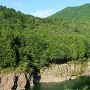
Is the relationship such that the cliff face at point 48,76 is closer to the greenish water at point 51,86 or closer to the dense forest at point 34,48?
the dense forest at point 34,48

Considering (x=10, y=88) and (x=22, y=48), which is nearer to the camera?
(x=10, y=88)

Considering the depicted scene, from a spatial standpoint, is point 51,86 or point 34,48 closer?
point 51,86

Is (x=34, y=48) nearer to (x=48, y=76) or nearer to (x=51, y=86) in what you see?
(x=48, y=76)

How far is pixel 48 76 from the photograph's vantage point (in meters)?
78.7

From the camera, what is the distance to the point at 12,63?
7150 cm

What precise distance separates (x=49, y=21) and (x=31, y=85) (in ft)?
165

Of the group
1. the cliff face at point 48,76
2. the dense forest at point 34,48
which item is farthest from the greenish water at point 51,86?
the dense forest at point 34,48

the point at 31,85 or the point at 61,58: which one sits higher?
the point at 61,58

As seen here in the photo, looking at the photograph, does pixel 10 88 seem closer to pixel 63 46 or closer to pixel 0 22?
pixel 63 46

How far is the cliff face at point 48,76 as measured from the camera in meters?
68.5

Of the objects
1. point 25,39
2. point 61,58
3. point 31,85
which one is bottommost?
point 31,85

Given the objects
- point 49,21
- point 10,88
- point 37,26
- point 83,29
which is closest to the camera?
point 10,88

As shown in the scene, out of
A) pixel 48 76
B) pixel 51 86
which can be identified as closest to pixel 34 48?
pixel 48 76

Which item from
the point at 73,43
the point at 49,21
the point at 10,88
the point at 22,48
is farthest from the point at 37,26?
the point at 10,88
